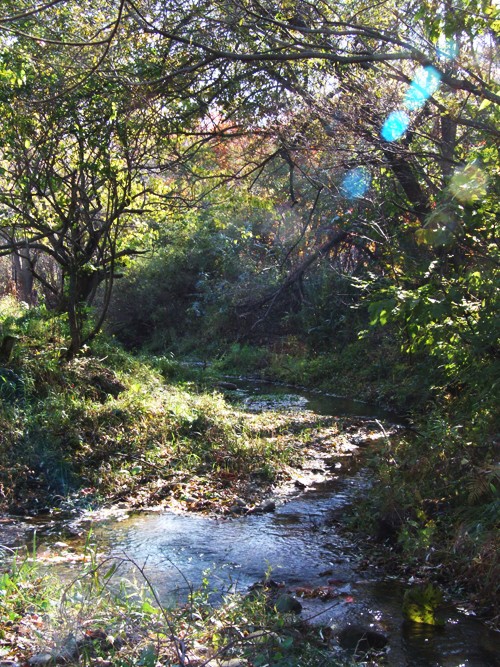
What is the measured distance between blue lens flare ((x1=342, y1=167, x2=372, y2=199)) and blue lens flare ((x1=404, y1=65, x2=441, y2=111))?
2726 millimetres

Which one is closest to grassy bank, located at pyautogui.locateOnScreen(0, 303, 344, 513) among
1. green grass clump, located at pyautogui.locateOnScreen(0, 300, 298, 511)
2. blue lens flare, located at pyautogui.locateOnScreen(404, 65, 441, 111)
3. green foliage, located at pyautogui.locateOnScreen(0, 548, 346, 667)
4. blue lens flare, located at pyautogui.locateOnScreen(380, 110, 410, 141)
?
green grass clump, located at pyautogui.locateOnScreen(0, 300, 298, 511)

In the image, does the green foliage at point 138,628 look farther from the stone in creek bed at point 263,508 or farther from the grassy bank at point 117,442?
the grassy bank at point 117,442

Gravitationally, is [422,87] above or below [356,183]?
below

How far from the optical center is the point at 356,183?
1120cm

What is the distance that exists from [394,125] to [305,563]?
5261 mm

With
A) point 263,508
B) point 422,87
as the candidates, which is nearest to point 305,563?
point 263,508

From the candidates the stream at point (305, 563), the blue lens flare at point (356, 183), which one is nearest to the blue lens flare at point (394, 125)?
the blue lens flare at point (356, 183)

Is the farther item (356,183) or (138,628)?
(356,183)

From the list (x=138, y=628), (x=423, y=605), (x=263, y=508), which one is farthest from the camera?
(x=263, y=508)

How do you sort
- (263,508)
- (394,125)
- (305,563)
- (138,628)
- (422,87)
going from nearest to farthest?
(138,628)
(305,563)
(422,87)
(263,508)
(394,125)

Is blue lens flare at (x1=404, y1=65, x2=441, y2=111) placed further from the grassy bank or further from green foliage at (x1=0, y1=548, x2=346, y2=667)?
the grassy bank

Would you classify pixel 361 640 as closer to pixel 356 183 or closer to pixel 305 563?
pixel 305 563

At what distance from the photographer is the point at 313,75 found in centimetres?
775

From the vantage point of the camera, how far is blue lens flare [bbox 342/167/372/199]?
35.6ft
